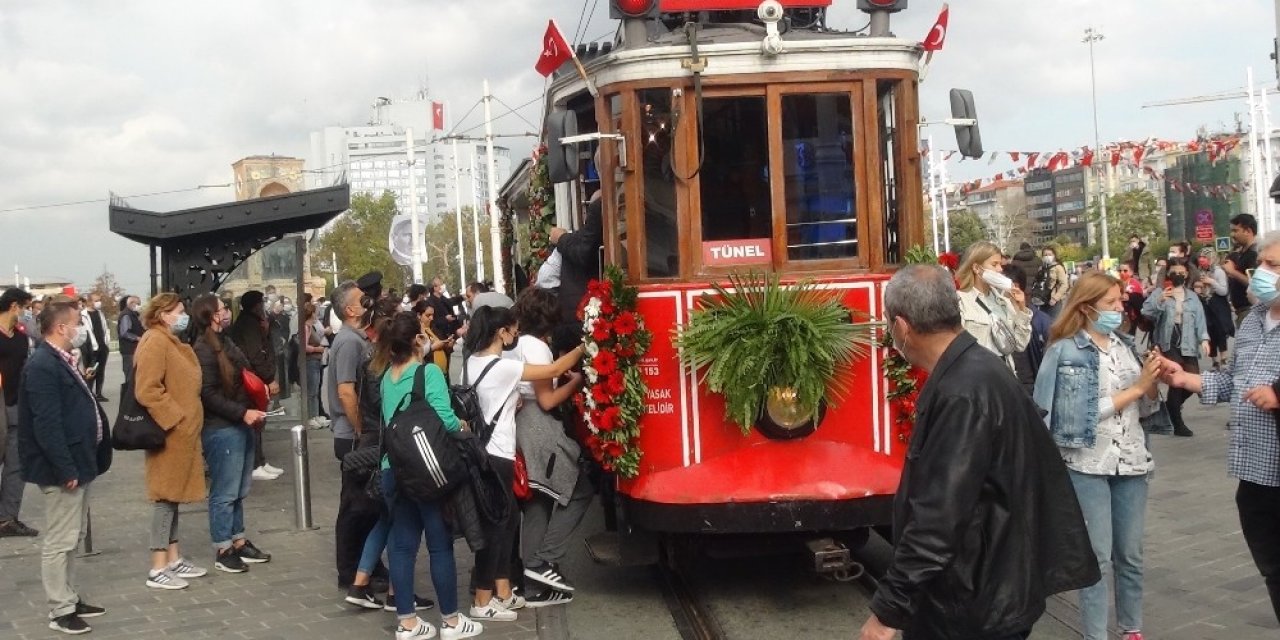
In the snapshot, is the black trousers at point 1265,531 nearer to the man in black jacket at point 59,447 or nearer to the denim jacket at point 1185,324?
the man in black jacket at point 59,447

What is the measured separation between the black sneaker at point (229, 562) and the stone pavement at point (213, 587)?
69 millimetres

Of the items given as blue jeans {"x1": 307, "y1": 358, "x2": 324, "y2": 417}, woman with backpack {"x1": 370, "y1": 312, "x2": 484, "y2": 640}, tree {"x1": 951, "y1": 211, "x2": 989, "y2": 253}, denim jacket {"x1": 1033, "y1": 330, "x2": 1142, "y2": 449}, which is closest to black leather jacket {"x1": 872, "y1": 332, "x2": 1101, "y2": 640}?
denim jacket {"x1": 1033, "y1": 330, "x2": 1142, "y2": 449}

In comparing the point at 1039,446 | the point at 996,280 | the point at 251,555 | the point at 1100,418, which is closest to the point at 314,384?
the point at 251,555

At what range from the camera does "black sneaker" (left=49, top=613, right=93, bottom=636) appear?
7.38 meters

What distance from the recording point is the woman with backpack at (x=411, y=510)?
675 centimetres

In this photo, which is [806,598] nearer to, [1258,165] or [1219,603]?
[1219,603]

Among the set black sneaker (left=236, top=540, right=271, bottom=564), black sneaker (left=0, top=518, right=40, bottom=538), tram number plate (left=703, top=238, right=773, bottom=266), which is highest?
tram number plate (left=703, top=238, right=773, bottom=266)

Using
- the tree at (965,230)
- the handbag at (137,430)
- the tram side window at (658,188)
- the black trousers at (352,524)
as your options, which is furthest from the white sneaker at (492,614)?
the tree at (965,230)

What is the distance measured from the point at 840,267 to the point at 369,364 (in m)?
2.67

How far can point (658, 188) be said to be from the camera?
24.0ft

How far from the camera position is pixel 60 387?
290 inches

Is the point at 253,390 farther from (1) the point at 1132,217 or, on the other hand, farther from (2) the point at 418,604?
(1) the point at 1132,217

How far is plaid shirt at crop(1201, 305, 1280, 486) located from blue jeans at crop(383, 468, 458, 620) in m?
3.80

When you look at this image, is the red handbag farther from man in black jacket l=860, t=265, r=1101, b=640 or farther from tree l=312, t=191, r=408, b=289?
tree l=312, t=191, r=408, b=289
